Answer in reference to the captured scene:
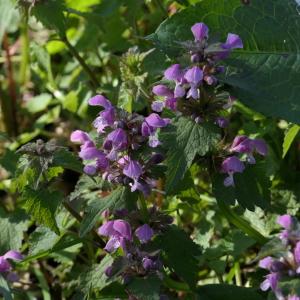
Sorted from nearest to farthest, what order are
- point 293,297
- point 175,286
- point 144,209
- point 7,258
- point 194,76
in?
point 293,297 < point 194,76 < point 144,209 < point 175,286 < point 7,258

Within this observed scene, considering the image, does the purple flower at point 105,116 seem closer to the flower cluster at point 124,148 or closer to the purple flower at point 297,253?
the flower cluster at point 124,148

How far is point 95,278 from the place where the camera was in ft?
6.12

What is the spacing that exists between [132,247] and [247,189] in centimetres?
34

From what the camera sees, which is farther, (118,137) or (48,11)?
(48,11)

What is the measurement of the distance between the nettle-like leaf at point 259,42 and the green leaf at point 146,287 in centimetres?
56

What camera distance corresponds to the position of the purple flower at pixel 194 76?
159 cm

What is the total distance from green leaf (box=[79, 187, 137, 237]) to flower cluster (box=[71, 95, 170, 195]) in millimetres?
29

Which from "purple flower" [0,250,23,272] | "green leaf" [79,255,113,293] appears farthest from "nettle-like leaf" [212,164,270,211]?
"purple flower" [0,250,23,272]

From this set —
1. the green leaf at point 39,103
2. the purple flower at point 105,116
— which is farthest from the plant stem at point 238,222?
the green leaf at point 39,103

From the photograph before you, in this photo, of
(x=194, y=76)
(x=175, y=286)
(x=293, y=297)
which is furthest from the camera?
(x=175, y=286)

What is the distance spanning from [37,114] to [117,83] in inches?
32.1

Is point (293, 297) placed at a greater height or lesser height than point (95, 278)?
greater

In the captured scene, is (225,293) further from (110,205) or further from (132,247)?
(110,205)

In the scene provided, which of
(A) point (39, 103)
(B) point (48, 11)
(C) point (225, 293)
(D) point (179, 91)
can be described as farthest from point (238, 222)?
(A) point (39, 103)
